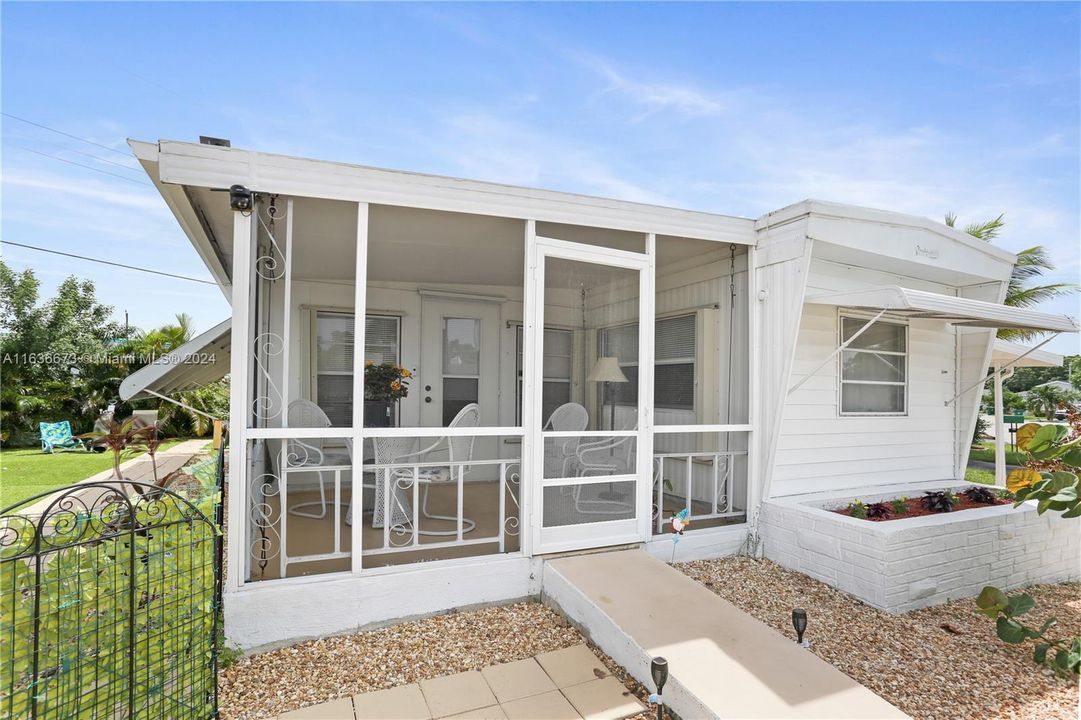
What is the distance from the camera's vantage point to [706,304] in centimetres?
485

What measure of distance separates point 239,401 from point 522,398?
74.4 inches

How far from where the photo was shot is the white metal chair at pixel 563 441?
369 centimetres

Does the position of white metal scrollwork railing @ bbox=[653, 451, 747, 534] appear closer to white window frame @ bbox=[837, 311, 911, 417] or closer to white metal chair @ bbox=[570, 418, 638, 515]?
white metal chair @ bbox=[570, 418, 638, 515]

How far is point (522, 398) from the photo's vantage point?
13.2 ft

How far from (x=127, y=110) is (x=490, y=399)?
37.5ft

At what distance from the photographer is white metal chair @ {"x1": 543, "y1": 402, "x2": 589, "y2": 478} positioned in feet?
12.1

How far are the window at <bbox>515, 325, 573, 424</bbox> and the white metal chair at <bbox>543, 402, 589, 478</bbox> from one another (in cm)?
6

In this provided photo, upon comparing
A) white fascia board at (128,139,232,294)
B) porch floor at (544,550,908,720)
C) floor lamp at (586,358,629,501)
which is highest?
white fascia board at (128,139,232,294)

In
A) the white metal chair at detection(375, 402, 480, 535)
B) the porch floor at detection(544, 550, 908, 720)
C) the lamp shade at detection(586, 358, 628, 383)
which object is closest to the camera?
the porch floor at detection(544, 550, 908, 720)

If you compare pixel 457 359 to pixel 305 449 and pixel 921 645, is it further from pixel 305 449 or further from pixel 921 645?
pixel 921 645

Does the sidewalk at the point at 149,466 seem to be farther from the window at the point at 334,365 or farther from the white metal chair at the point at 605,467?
the white metal chair at the point at 605,467

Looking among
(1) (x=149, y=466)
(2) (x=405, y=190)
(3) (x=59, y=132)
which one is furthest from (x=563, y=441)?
(3) (x=59, y=132)

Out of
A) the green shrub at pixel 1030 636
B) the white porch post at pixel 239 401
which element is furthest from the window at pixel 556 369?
the green shrub at pixel 1030 636

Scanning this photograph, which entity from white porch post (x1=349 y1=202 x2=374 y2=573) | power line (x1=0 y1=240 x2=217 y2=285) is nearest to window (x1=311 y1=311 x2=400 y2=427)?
white porch post (x1=349 y1=202 x2=374 y2=573)
